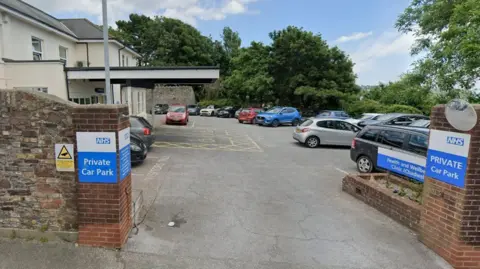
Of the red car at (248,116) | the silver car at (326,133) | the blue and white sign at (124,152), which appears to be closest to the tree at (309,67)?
the red car at (248,116)

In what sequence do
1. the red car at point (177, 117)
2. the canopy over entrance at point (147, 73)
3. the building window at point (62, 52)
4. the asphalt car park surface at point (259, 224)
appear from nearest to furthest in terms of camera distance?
1. the asphalt car park surface at point (259, 224)
2. the canopy over entrance at point (147, 73)
3. the building window at point (62, 52)
4. the red car at point (177, 117)

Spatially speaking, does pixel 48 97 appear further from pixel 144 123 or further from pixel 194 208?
pixel 144 123

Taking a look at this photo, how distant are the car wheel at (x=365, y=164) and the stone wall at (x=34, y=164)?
26.0 ft

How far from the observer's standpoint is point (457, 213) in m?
3.90

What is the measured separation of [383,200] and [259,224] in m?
2.58

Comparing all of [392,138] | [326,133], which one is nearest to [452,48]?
[326,133]

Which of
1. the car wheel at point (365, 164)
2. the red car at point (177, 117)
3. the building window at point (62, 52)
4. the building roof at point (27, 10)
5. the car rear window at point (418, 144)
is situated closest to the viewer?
the car rear window at point (418, 144)

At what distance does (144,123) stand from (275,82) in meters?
25.0

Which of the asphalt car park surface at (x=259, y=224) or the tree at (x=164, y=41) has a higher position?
the tree at (x=164, y=41)

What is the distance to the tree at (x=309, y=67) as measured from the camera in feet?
102

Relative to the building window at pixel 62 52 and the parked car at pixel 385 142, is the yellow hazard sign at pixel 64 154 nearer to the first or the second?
the parked car at pixel 385 142

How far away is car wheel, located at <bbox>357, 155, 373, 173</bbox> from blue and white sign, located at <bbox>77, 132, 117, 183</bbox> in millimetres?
7527

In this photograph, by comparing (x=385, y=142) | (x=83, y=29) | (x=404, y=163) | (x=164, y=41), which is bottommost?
(x=404, y=163)

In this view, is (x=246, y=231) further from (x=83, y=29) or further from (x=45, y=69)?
(x=83, y=29)
